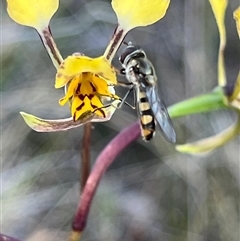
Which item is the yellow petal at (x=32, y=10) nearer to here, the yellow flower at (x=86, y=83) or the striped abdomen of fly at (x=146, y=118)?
the yellow flower at (x=86, y=83)

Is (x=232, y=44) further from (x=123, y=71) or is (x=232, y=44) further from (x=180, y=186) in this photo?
(x=123, y=71)

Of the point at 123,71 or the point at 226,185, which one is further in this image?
the point at 226,185

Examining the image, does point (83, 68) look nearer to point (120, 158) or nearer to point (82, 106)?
point (82, 106)

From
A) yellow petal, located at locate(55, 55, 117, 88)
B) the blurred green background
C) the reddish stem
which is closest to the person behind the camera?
yellow petal, located at locate(55, 55, 117, 88)

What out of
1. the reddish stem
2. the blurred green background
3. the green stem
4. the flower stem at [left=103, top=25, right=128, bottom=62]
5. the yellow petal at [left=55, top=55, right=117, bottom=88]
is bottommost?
the blurred green background

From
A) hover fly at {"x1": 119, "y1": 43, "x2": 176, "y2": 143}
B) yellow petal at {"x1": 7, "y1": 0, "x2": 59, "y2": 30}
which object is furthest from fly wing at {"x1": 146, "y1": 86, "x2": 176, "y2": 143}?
yellow petal at {"x1": 7, "y1": 0, "x2": 59, "y2": 30}

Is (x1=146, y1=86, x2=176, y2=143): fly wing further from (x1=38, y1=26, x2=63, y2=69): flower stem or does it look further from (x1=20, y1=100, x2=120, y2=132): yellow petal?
(x1=38, y1=26, x2=63, y2=69): flower stem

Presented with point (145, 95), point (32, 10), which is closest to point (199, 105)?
point (145, 95)

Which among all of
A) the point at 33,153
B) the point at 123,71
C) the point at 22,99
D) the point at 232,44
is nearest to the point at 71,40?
the point at 22,99
